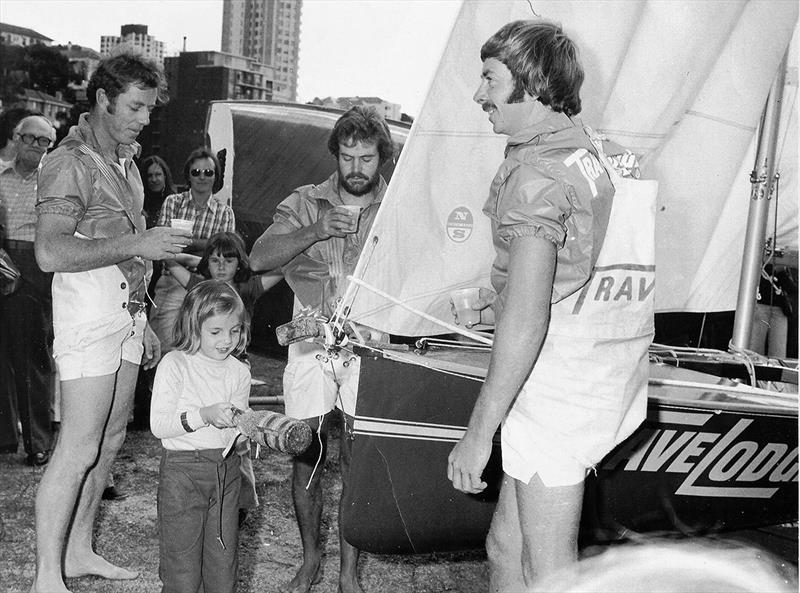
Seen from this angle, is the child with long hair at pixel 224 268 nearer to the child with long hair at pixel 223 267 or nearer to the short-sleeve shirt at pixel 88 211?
the child with long hair at pixel 223 267

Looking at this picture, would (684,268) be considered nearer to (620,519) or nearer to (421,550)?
(620,519)

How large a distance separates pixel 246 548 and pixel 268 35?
15.5 ft

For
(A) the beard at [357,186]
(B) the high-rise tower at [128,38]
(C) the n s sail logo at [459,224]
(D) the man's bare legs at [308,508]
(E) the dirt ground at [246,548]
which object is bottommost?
(E) the dirt ground at [246,548]

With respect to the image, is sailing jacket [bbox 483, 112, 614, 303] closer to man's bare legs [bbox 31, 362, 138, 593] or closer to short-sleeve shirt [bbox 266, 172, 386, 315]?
short-sleeve shirt [bbox 266, 172, 386, 315]

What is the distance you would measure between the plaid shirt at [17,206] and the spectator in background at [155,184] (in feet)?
3.78

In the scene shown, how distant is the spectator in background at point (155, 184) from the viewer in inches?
254

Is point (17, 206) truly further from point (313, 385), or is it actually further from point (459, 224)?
point (459, 224)

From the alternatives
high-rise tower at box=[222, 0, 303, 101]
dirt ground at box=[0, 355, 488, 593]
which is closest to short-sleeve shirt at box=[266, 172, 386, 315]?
dirt ground at box=[0, 355, 488, 593]

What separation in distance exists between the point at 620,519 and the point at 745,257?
64.1 inches

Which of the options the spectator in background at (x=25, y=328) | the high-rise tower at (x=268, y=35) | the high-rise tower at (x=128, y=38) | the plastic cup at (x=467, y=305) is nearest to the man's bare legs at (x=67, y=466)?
the plastic cup at (x=467, y=305)

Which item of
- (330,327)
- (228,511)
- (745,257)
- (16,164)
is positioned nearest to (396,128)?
(16,164)

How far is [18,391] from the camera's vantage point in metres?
5.16

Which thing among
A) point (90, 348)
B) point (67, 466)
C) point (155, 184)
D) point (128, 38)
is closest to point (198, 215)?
point (155, 184)

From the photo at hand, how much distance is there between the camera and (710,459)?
360cm
